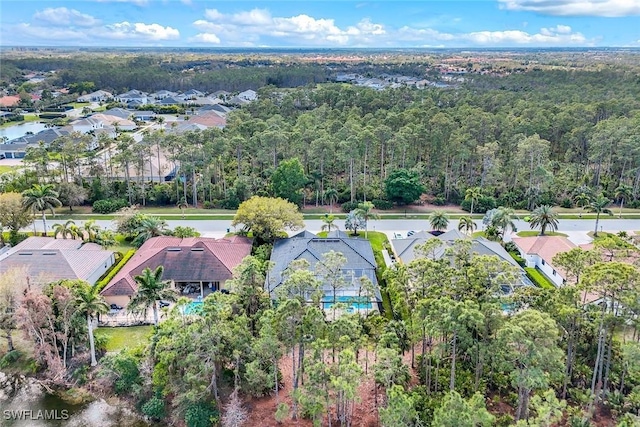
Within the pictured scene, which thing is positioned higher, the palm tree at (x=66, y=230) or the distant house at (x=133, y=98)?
the distant house at (x=133, y=98)

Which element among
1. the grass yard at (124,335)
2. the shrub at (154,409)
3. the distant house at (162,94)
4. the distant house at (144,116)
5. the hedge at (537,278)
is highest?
the distant house at (162,94)

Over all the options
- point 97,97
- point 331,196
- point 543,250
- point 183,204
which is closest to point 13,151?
point 183,204

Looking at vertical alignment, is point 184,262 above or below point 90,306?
below

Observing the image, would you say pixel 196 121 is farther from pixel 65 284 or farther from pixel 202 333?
pixel 202 333

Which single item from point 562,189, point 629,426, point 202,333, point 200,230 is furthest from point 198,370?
point 562,189

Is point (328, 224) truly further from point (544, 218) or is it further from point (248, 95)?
point (248, 95)

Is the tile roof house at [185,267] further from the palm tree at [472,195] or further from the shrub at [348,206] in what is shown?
the palm tree at [472,195]

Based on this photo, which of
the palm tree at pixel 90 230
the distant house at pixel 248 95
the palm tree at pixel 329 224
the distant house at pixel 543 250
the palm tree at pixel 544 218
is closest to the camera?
the distant house at pixel 543 250

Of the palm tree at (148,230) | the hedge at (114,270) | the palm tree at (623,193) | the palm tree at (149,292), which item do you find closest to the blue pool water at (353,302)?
the palm tree at (149,292)
